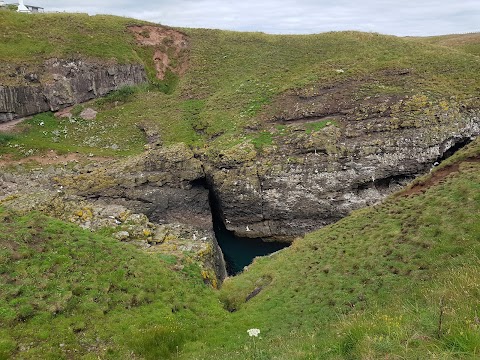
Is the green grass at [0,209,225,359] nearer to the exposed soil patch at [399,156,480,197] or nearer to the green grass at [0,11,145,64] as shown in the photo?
the exposed soil patch at [399,156,480,197]

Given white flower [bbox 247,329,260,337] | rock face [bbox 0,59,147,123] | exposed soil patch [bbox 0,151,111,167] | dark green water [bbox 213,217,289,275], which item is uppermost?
rock face [bbox 0,59,147,123]

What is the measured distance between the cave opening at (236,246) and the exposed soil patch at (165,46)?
30.6 m

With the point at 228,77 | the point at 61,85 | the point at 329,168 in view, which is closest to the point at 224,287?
the point at 329,168

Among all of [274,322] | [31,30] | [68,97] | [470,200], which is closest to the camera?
[274,322]

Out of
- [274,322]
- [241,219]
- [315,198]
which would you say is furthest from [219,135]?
[274,322]

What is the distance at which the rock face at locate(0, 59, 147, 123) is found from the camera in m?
53.2

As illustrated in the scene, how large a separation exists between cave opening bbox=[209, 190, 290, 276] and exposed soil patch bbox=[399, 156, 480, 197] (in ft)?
55.9

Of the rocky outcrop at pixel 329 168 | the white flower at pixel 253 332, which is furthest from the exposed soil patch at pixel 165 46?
the white flower at pixel 253 332

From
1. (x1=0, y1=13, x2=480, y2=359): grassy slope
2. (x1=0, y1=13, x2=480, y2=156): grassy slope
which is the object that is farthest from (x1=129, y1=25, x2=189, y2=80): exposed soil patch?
(x1=0, y1=13, x2=480, y2=359): grassy slope

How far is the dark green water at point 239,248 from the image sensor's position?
41625 millimetres

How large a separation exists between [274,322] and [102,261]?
11670 mm

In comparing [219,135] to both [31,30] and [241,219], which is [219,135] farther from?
[31,30]

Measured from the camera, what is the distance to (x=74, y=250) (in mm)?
24219

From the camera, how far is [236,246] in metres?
45.2
